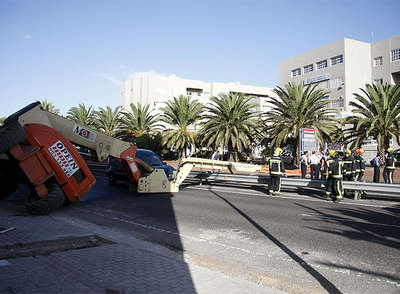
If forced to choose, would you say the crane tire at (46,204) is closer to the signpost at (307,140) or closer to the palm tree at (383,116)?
the signpost at (307,140)

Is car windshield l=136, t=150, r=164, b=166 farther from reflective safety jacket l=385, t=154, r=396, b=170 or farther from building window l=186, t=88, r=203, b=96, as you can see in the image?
building window l=186, t=88, r=203, b=96

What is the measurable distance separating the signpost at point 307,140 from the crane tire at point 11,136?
1498cm

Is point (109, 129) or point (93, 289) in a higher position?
point (109, 129)

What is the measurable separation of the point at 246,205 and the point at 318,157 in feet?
29.4

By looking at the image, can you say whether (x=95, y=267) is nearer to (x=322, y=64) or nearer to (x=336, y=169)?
(x=336, y=169)

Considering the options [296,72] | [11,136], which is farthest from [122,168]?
[296,72]

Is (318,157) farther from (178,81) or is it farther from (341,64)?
(178,81)

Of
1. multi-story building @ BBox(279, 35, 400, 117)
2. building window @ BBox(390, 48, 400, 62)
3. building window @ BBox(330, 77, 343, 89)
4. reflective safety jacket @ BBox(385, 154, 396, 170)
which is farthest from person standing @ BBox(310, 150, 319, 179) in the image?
building window @ BBox(390, 48, 400, 62)

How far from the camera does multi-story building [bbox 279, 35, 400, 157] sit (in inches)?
1561

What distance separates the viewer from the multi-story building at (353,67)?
39.7 metres

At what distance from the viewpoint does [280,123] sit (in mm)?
25312

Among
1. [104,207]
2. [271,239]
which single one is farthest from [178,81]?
[271,239]

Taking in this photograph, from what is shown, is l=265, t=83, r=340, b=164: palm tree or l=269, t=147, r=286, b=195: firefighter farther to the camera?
l=265, t=83, r=340, b=164: palm tree

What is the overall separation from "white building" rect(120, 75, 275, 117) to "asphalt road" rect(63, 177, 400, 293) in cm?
4401
